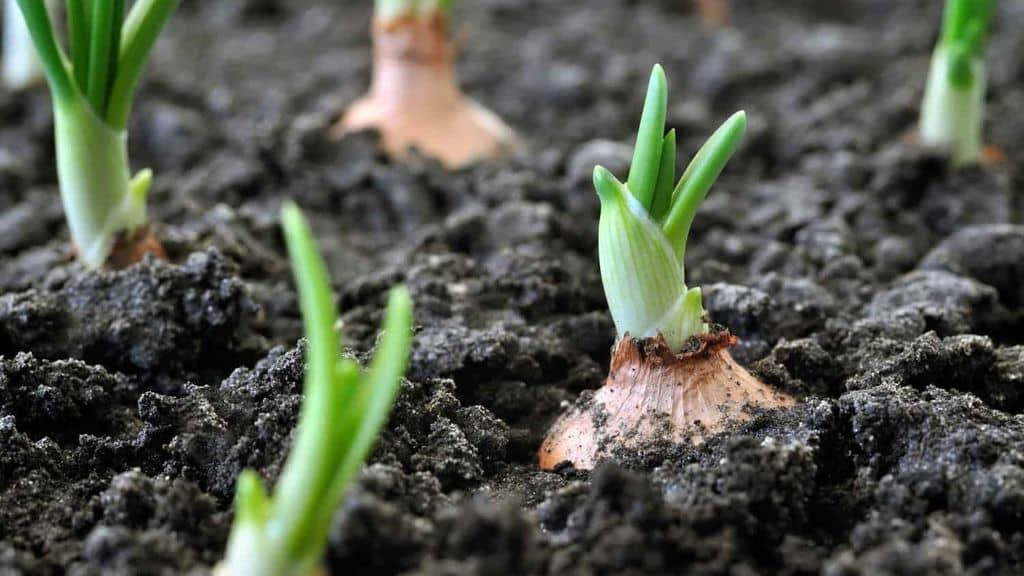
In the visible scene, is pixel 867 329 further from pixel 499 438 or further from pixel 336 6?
pixel 336 6

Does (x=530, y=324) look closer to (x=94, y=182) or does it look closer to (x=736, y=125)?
(x=736, y=125)

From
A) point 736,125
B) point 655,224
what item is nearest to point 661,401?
point 655,224

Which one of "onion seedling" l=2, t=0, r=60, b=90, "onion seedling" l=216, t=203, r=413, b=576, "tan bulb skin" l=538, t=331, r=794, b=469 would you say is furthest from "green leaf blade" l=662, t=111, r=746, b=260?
"onion seedling" l=2, t=0, r=60, b=90

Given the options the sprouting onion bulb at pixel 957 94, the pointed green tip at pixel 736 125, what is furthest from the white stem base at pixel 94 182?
the sprouting onion bulb at pixel 957 94

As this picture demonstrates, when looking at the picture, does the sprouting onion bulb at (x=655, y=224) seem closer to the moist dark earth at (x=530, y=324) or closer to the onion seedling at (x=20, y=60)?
the moist dark earth at (x=530, y=324)

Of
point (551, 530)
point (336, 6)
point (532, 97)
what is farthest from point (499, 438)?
point (336, 6)

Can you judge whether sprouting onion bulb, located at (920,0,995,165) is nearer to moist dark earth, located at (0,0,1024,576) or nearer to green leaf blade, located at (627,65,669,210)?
moist dark earth, located at (0,0,1024,576)
